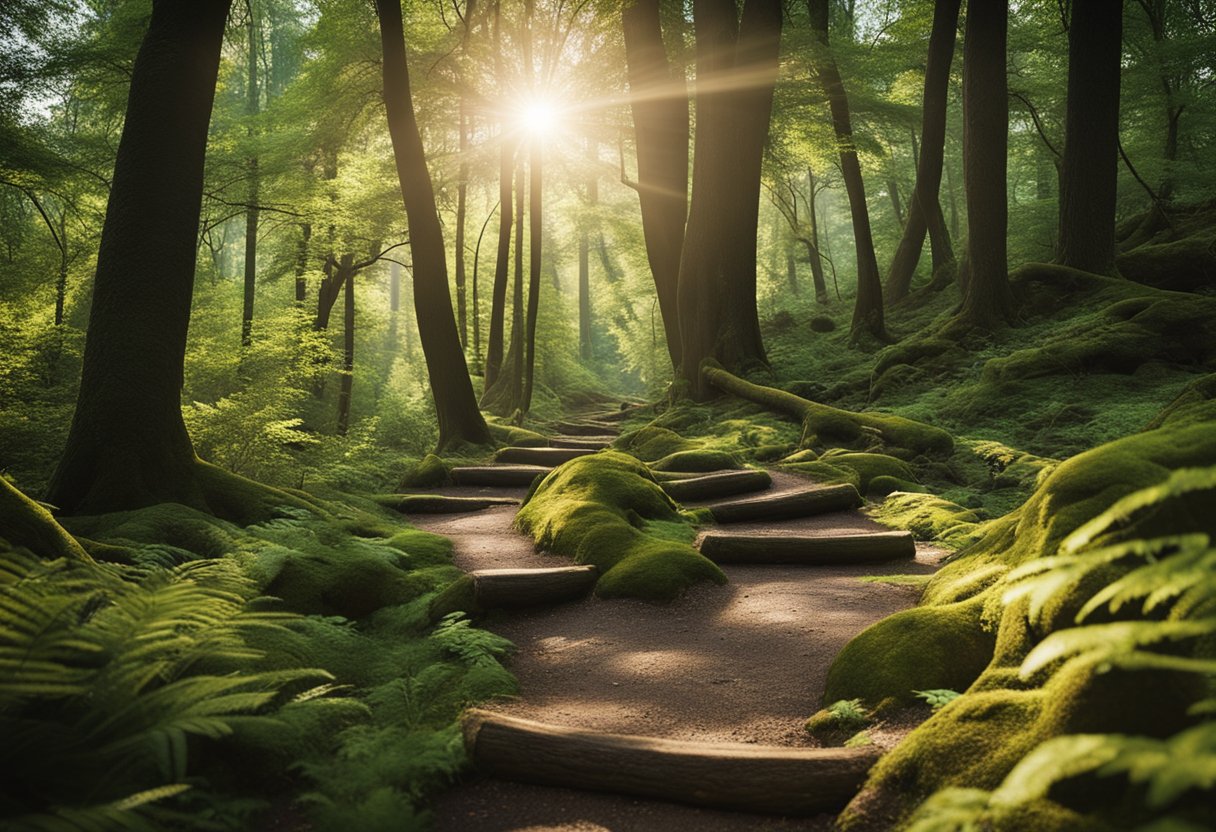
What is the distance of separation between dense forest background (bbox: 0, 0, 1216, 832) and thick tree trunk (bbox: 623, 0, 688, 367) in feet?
0.36

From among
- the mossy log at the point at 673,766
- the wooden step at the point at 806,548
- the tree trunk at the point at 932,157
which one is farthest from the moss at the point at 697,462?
the tree trunk at the point at 932,157

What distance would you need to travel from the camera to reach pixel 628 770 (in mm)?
3119

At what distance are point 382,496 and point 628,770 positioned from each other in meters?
8.16

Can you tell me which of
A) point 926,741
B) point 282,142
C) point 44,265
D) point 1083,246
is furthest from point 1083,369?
point 44,265

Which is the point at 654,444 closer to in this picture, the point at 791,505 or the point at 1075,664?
the point at 791,505

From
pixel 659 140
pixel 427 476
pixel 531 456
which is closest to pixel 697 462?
pixel 531 456

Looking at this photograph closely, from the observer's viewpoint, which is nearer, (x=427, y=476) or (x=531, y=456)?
(x=427, y=476)

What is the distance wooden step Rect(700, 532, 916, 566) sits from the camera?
6.56m

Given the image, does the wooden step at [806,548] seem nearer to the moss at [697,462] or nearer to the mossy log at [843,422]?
the moss at [697,462]

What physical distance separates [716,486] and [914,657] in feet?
19.4

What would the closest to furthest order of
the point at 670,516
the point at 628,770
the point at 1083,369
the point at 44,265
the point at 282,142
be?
the point at 628,770 < the point at 670,516 < the point at 1083,369 < the point at 44,265 < the point at 282,142

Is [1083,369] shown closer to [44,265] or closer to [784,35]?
[784,35]

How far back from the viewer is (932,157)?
19.9 meters

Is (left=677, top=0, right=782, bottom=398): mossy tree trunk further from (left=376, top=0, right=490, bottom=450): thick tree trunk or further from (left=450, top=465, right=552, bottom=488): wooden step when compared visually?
(left=376, top=0, right=490, bottom=450): thick tree trunk
